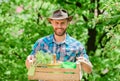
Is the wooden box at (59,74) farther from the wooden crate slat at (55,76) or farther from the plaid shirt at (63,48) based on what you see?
the plaid shirt at (63,48)

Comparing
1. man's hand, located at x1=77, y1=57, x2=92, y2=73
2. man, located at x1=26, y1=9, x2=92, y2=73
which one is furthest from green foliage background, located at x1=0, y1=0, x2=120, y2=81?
man's hand, located at x1=77, y1=57, x2=92, y2=73

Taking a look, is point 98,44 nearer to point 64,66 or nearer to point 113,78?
point 113,78

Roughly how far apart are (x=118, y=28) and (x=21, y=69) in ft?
14.9

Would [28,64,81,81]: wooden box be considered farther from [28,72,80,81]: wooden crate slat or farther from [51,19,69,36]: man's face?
[51,19,69,36]: man's face

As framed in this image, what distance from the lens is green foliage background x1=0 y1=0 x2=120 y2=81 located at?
9984 millimetres

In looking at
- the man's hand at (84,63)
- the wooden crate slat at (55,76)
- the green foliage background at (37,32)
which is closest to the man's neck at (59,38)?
the man's hand at (84,63)

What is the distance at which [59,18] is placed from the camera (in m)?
4.83

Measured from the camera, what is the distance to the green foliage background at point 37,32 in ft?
32.8

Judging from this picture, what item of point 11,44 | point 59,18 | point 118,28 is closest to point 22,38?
point 11,44

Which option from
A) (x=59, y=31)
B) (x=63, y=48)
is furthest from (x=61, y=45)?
(x=59, y=31)

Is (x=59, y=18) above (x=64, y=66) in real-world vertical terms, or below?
above

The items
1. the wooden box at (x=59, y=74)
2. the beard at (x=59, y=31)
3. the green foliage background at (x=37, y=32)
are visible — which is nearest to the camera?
the wooden box at (x=59, y=74)

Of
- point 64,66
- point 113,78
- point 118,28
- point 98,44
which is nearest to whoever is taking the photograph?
point 64,66

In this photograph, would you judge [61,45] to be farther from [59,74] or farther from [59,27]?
[59,74]
